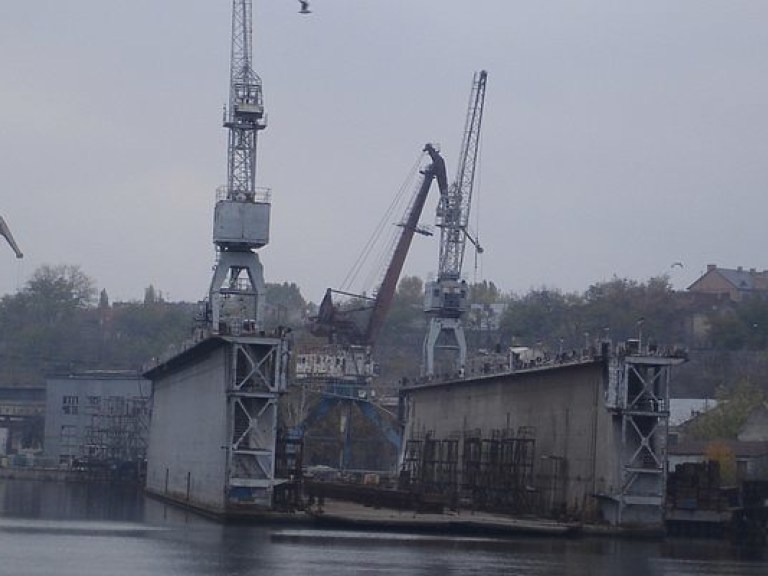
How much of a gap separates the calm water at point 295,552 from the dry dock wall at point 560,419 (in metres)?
5.25

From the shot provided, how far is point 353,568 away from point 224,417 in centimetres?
2566

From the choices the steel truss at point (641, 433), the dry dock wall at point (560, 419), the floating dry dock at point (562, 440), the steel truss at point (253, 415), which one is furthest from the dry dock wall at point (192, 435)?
the steel truss at point (641, 433)

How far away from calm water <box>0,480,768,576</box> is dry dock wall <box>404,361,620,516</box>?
5.25m

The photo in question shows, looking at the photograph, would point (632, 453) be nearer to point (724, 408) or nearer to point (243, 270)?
point (243, 270)

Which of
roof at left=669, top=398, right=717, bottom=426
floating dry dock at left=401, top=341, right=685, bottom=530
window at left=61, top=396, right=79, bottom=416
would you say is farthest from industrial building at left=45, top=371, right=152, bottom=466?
floating dry dock at left=401, top=341, right=685, bottom=530

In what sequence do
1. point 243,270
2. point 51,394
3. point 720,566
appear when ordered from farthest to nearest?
point 51,394 → point 243,270 → point 720,566

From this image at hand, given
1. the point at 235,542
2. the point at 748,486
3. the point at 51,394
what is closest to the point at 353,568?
the point at 235,542

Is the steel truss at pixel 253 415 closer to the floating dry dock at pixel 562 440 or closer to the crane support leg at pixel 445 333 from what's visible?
the floating dry dock at pixel 562 440

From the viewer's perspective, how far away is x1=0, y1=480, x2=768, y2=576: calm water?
4831 cm

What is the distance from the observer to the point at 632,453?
7200 centimetres

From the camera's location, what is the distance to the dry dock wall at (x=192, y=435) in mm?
76562

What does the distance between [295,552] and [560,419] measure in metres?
30.1

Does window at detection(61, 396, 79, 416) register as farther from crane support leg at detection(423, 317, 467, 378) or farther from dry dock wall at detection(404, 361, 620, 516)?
dry dock wall at detection(404, 361, 620, 516)

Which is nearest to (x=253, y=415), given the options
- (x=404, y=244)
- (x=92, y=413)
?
(x=404, y=244)
